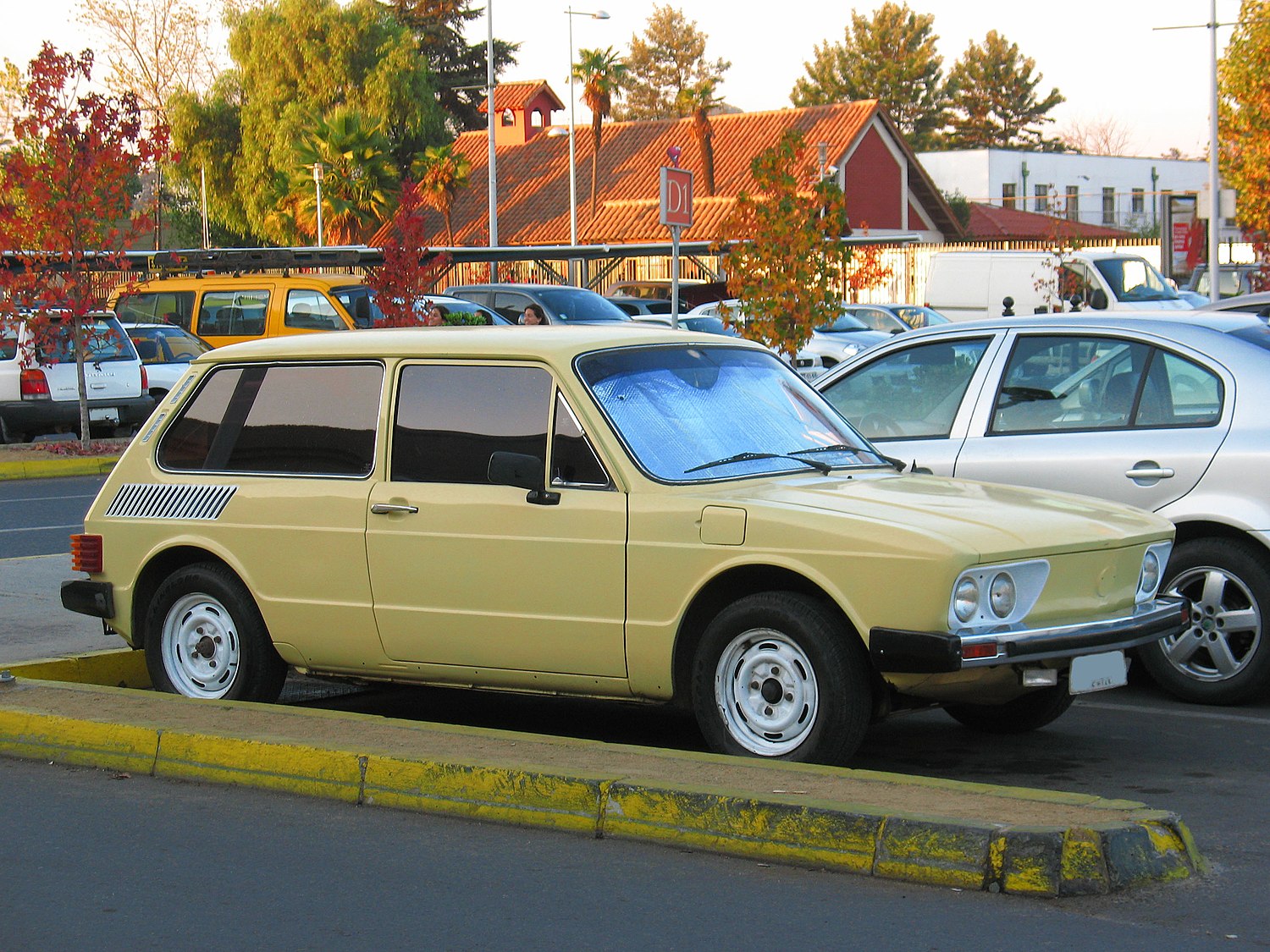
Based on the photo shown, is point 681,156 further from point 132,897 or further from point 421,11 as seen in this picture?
point 132,897

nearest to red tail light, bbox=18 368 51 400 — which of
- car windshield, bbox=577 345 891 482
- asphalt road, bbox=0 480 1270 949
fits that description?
asphalt road, bbox=0 480 1270 949

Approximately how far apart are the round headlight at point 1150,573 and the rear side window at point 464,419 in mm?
2195

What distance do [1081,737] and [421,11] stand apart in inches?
2975

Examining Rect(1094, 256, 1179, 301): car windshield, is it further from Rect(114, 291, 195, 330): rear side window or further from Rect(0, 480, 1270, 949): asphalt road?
Rect(0, 480, 1270, 949): asphalt road

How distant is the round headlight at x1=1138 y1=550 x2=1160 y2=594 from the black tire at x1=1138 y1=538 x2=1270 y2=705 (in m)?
0.97

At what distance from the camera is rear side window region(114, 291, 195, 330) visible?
2553 centimetres

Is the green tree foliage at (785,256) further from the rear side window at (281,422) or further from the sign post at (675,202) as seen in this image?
the rear side window at (281,422)

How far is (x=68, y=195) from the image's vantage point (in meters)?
21.0

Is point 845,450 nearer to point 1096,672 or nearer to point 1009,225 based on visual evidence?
point 1096,672

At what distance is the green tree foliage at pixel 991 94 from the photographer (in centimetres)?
9869

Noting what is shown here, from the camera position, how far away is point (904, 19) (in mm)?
93125

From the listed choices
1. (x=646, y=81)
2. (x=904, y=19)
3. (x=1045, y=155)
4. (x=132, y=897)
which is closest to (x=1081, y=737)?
(x=132, y=897)

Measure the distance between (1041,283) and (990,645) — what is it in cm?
2564

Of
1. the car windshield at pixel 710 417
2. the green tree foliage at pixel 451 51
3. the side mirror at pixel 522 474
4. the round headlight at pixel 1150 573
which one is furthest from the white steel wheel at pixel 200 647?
the green tree foliage at pixel 451 51
